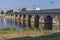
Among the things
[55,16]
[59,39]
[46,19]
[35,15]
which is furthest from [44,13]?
[59,39]

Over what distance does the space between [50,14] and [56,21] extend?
6.22 metres

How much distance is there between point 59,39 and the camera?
16.4 metres

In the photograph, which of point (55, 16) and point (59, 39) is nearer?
point (59, 39)

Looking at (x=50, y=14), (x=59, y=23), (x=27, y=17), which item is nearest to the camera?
(x=59, y=23)

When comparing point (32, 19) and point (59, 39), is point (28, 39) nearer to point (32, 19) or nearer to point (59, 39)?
point (59, 39)

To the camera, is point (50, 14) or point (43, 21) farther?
point (43, 21)

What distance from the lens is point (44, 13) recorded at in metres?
91.1

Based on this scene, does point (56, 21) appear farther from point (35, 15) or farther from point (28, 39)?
point (28, 39)

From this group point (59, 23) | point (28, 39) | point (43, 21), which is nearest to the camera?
point (28, 39)

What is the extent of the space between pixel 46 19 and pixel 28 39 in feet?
247

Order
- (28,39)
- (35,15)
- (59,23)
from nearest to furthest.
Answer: (28,39), (59,23), (35,15)

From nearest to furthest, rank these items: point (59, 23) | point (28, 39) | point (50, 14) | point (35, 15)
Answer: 1. point (28, 39)
2. point (59, 23)
3. point (50, 14)
4. point (35, 15)

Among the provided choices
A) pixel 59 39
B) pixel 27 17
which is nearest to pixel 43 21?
pixel 27 17

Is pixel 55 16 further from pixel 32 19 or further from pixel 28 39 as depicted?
pixel 28 39
